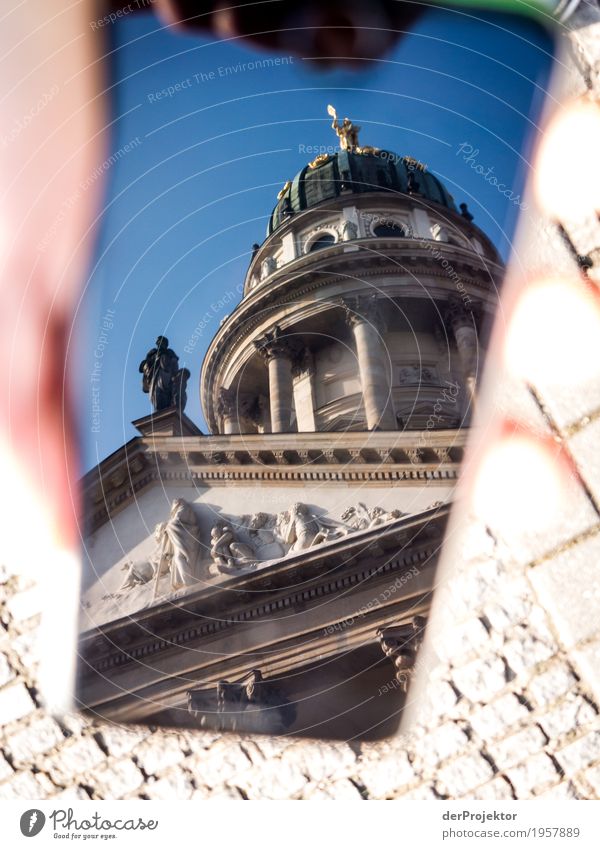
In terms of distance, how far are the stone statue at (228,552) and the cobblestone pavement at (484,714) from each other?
2.65 m

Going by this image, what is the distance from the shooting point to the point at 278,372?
21.3 meters

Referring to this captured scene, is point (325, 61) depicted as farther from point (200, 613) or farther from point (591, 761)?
point (591, 761)

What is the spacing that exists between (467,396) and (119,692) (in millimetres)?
12945

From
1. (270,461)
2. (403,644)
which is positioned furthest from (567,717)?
(270,461)

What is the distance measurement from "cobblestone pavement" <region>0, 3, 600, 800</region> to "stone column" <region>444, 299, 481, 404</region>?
13218 millimetres

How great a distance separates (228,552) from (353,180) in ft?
59.7

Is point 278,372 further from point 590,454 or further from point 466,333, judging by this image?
point 590,454

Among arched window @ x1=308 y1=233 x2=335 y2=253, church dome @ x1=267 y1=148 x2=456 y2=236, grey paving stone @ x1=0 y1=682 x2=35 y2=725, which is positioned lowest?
grey paving stone @ x1=0 y1=682 x2=35 y2=725

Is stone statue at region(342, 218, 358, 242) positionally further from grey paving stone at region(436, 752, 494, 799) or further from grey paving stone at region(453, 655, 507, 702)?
grey paving stone at region(436, 752, 494, 799)

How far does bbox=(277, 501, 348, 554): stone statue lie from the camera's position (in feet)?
32.6

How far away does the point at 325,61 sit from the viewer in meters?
10.9

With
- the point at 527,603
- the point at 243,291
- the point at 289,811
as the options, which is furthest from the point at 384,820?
the point at 243,291

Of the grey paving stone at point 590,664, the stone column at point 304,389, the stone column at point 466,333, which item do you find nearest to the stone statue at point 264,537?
the grey paving stone at point 590,664

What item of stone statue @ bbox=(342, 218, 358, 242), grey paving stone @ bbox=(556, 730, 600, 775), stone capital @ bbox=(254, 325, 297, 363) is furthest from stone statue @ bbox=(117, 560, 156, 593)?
stone statue @ bbox=(342, 218, 358, 242)
